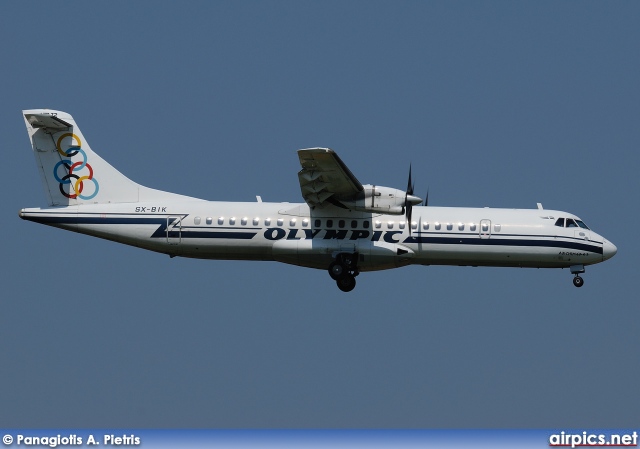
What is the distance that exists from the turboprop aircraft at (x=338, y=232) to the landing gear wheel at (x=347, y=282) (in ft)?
0.12

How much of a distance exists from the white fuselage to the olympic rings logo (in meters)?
0.92

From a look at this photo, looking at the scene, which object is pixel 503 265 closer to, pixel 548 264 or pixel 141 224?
pixel 548 264

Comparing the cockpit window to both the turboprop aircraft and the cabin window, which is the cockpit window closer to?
the turboprop aircraft

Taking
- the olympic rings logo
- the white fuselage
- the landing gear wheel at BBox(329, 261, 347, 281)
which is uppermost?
the olympic rings logo

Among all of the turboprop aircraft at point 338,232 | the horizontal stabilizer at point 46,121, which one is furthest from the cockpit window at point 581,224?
the horizontal stabilizer at point 46,121

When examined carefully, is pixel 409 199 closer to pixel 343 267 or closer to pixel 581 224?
pixel 343 267

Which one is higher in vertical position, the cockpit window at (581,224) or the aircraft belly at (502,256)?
the cockpit window at (581,224)

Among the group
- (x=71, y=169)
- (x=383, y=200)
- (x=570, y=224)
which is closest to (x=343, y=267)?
(x=383, y=200)

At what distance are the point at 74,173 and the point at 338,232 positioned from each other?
10.4 m

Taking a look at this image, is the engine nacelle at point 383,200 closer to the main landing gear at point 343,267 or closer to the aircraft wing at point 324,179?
the aircraft wing at point 324,179

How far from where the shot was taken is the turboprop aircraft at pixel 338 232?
1652 inches

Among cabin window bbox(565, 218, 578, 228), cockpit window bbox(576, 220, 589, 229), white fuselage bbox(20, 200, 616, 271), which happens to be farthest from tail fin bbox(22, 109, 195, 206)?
cockpit window bbox(576, 220, 589, 229)

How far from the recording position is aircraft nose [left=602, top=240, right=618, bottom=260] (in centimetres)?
4241

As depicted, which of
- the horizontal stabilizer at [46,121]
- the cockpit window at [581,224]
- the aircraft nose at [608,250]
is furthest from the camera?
the horizontal stabilizer at [46,121]
